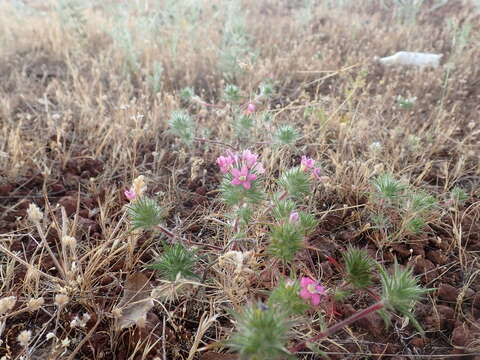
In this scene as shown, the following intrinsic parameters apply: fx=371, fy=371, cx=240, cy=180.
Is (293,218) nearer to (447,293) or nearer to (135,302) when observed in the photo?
(135,302)

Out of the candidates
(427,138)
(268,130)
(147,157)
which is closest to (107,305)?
(147,157)

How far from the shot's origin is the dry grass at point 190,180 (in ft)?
4.86

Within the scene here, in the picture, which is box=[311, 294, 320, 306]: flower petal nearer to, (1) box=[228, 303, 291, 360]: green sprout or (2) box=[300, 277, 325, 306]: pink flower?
(2) box=[300, 277, 325, 306]: pink flower

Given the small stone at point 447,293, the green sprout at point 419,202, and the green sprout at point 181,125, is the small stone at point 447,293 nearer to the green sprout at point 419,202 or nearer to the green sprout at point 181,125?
the green sprout at point 419,202

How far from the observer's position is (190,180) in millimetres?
2291

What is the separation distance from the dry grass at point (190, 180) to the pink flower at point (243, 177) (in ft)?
0.92

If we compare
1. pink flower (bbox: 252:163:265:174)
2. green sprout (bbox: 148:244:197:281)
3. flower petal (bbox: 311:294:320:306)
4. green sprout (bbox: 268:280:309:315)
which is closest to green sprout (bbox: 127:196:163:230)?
green sprout (bbox: 148:244:197:281)

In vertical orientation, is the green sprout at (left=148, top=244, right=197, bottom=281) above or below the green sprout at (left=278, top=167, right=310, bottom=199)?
below

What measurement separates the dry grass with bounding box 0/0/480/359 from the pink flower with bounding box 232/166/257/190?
281mm

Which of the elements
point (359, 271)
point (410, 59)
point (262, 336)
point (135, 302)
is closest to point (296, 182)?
point (359, 271)

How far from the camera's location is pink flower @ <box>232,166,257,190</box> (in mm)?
1395

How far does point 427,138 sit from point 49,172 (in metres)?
2.52

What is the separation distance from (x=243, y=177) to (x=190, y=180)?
954 millimetres

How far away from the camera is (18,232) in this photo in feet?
6.31
